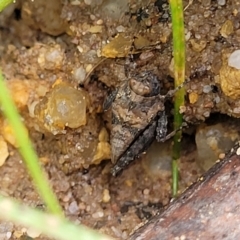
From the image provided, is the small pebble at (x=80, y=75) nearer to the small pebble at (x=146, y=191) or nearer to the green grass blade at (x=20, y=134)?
the small pebble at (x=146, y=191)

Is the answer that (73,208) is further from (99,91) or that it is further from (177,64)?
(177,64)

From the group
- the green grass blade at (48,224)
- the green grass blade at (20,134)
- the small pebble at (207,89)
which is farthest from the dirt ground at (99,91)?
the green grass blade at (48,224)

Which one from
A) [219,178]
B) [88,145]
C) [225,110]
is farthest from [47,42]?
[219,178]

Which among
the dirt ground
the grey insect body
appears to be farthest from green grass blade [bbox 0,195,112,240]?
the grey insect body

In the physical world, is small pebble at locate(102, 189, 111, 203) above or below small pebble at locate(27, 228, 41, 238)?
below

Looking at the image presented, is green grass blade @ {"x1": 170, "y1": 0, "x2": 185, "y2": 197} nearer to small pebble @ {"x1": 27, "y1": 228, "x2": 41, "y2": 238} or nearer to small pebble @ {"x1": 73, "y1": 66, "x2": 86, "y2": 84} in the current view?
small pebble @ {"x1": 73, "y1": 66, "x2": 86, "y2": 84}

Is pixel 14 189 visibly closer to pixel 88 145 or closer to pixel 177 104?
pixel 88 145
